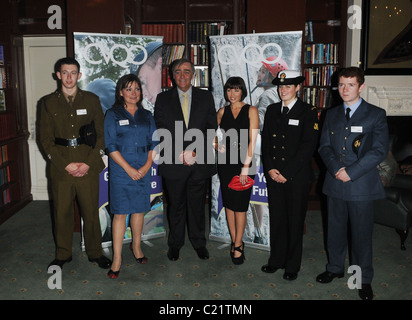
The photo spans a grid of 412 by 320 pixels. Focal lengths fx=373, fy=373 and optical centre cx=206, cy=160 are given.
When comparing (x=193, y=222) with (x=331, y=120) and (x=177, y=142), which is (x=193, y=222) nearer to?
(x=177, y=142)

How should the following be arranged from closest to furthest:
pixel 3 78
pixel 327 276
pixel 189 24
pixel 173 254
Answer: pixel 327 276, pixel 173 254, pixel 3 78, pixel 189 24

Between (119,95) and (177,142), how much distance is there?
0.62 m

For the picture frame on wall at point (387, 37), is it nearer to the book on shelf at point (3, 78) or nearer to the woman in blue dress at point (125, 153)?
the woman in blue dress at point (125, 153)

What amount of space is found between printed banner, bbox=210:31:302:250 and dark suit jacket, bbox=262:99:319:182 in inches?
18.7

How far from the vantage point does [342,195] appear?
8.82 feet

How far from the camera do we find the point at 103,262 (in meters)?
3.21

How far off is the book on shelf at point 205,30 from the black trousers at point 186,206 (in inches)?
105

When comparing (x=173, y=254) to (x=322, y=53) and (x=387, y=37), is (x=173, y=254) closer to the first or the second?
(x=322, y=53)

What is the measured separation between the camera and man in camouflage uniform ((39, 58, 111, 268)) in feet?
9.83

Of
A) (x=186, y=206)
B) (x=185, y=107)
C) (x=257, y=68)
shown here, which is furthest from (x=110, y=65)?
(x=186, y=206)

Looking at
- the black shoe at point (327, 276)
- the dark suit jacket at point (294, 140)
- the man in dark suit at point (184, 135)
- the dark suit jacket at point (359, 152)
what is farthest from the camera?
the man in dark suit at point (184, 135)

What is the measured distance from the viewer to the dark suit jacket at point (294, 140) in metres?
2.80

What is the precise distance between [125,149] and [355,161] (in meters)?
1.77

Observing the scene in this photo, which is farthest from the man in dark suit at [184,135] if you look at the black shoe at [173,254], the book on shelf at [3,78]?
the book on shelf at [3,78]
